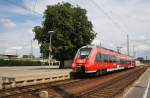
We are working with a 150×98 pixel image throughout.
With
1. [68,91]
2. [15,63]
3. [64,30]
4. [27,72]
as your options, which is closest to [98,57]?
[27,72]

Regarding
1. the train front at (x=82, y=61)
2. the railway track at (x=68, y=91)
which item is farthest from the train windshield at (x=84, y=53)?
the railway track at (x=68, y=91)

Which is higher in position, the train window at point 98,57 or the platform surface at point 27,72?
the train window at point 98,57

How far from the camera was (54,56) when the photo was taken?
65062mm

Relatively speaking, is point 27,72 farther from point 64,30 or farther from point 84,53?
point 64,30

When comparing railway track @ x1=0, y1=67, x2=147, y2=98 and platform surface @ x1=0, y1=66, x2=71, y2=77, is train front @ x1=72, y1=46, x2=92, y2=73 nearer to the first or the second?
platform surface @ x1=0, y1=66, x2=71, y2=77

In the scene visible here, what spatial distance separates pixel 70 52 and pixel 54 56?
12.0 feet

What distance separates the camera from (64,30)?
64.4 meters

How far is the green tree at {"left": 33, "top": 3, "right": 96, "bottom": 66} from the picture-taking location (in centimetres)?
6284

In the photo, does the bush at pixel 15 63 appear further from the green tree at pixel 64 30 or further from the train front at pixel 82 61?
the train front at pixel 82 61

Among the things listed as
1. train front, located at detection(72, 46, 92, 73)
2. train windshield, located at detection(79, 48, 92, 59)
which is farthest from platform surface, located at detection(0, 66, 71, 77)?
train windshield, located at detection(79, 48, 92, 59)

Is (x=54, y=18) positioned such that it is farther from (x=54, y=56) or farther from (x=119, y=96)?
(x=119, y=96)

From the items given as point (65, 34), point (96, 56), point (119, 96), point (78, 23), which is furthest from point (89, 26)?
point (119, 96)

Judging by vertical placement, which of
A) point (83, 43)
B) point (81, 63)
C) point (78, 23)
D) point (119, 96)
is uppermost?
point (78, 23)

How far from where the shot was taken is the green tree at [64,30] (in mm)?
62844
